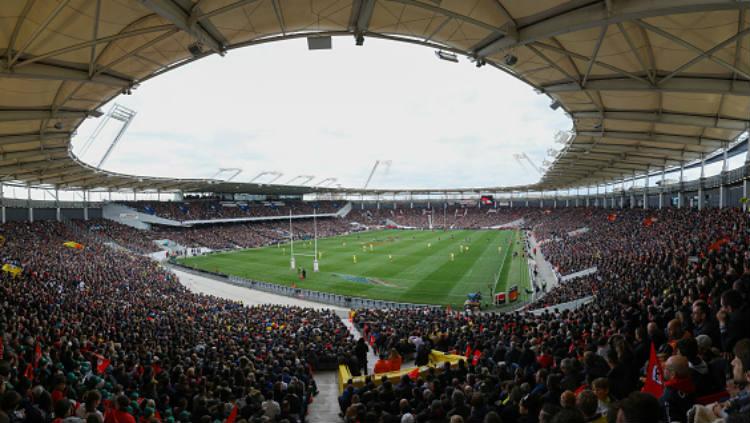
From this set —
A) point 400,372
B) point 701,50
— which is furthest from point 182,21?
point 701,50

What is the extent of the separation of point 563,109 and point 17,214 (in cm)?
5578

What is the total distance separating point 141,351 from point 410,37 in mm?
11085

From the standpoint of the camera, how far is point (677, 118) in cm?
1585

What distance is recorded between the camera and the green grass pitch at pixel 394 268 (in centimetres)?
3084

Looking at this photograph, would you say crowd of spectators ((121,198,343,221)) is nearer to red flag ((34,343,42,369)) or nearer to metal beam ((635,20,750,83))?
red flag ((34,343,42,369))

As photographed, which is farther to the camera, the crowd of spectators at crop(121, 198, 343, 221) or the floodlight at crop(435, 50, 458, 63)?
the crowd of spectators at crop(121, 198, 343, 221)

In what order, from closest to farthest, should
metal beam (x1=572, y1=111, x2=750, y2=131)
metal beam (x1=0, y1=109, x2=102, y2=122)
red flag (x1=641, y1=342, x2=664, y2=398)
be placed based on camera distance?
red flag (x1=641, y1=342, x2=664, y2=398)
metal beam (x1=0, y1=109, x2=102, y2=122)
metal beam (x1=572, y1=111, x2=750, y2=131)

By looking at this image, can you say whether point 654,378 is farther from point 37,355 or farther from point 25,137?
point 25,137

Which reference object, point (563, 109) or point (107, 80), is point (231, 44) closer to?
point (107, 80)

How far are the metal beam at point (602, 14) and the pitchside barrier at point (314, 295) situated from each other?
1843cm

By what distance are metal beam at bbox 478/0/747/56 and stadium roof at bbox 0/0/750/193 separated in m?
0.02

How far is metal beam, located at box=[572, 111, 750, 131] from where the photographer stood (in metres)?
15.5

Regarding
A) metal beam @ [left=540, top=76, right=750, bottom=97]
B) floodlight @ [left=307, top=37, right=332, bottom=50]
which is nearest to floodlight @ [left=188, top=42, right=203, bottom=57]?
floodlight @ [left=307, top=37, right=332, bottom=50]

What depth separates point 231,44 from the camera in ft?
33.3
